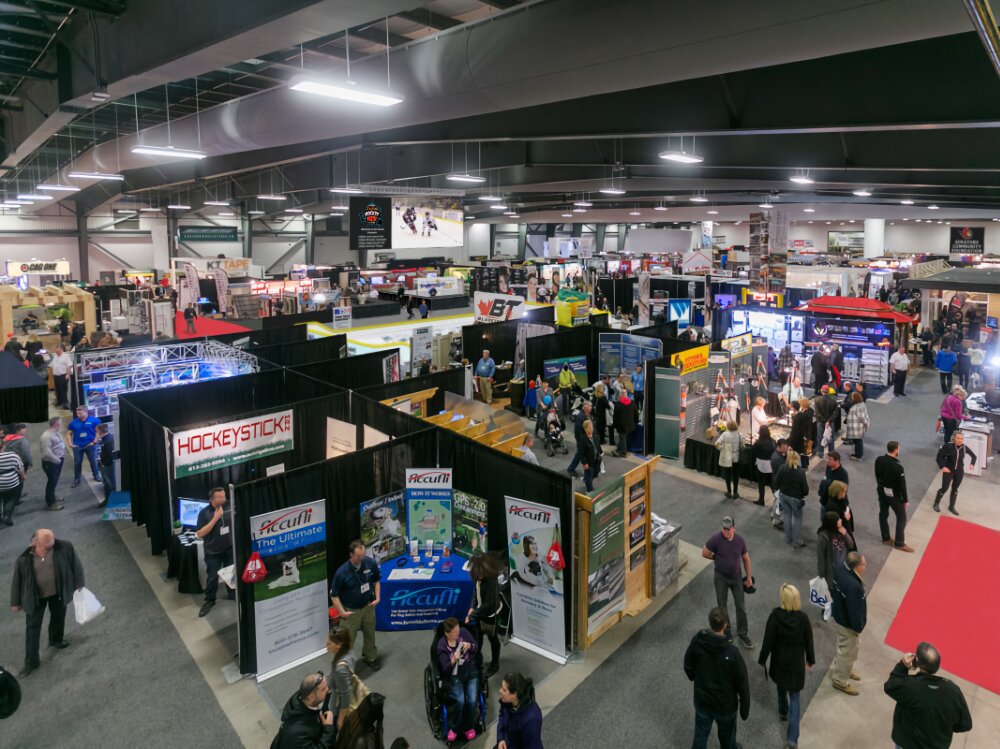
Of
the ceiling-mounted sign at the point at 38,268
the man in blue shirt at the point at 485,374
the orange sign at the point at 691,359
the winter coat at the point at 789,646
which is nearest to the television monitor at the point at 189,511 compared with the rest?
the winter coat at the point at 789,646

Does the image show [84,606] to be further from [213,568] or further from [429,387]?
[429,387]

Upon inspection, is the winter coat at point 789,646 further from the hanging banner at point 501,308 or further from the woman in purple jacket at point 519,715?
the hanging banner at point 501,308

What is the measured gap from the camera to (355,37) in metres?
7.72

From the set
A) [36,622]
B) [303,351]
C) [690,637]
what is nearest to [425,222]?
[303,351]

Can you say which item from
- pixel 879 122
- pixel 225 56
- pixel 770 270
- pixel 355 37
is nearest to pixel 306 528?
pixel 225 56

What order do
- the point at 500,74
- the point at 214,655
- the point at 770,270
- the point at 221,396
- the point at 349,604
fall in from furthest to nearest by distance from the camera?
the point at 770,270 → the point at 221,396 → the point at 500,74 → the point at 214,655 → the point at 349,604

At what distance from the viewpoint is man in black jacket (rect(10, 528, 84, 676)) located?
17.2ft

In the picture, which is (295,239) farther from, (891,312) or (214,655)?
(214,655)

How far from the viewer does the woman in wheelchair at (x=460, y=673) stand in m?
4.31

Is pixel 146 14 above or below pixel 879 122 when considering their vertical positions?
above

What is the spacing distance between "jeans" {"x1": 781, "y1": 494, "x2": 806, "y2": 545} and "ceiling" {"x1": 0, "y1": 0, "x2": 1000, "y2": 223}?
416 cm

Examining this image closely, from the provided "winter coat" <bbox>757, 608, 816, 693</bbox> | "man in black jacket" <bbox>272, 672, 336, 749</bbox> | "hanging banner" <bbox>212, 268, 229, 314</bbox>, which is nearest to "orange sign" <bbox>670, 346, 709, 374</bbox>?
"winter coat" <bbox>757, 608, 816, 693</bbox>

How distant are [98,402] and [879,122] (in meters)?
11.0

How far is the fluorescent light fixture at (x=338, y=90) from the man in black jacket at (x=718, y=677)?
4.71 metres
